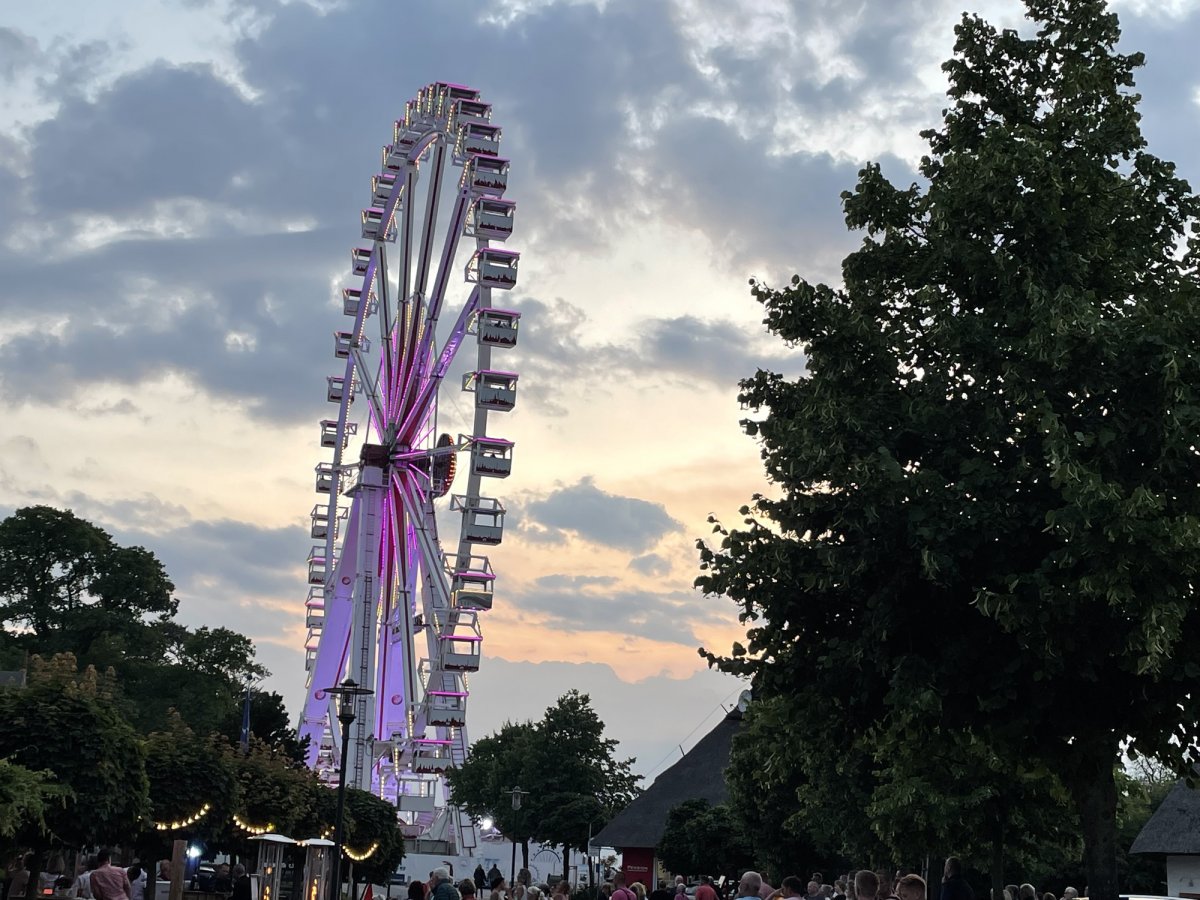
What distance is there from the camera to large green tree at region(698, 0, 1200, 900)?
54.1ft

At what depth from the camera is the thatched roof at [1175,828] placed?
46.5 meters

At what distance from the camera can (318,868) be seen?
3212cm

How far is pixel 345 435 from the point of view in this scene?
55.2 meters

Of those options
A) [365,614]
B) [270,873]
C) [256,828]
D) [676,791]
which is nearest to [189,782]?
[270,873]

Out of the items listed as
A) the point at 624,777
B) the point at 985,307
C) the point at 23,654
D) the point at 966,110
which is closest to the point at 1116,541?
the point at 985,307

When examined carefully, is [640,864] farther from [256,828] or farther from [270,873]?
[270,873]

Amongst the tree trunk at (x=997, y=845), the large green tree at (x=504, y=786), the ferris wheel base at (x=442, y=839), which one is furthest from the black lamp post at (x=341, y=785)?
the large green tree at (x=504, y=786)

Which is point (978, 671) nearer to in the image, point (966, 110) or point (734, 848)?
point (966, 110)

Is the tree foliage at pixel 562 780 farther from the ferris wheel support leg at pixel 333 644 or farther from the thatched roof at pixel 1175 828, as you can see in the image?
the thatched roof at pixel 1175 828

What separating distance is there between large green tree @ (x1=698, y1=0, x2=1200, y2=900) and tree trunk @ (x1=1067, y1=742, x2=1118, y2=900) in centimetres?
4

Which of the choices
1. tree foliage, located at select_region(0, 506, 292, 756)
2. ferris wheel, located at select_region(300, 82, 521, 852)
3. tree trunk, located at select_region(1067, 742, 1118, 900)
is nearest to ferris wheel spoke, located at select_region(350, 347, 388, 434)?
ferris wheel, located at select_region(300, 82, 521, 852)

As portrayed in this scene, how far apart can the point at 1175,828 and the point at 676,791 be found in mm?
22910

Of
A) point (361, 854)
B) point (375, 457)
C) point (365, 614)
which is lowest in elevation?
point (361, 854)

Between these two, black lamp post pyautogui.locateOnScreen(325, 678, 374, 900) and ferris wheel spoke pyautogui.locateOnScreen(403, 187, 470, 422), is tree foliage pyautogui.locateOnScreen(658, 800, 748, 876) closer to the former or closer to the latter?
ferris wheel spoke pyautogui.locateOnScreen(403, 187, 470, 422)
